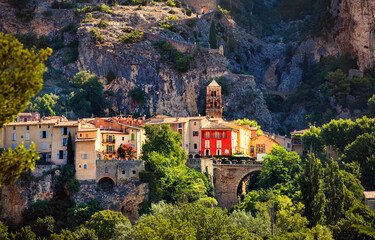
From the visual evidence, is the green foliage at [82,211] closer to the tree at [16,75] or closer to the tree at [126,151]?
the tree at [126,151]

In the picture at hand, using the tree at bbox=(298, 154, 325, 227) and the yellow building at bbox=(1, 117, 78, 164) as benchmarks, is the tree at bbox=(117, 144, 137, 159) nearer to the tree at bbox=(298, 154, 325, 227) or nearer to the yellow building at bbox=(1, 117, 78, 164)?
the yellow building at bbox=(1, 117, 78, 164)

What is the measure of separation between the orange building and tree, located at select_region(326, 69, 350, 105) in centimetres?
2290

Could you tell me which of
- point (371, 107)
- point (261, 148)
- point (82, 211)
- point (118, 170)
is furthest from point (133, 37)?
point (82, 211)

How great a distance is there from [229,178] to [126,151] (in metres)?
12.3

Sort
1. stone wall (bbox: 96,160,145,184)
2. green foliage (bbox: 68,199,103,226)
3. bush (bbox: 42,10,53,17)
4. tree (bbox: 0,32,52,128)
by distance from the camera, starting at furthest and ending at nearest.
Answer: bush (bbox: 42,10,53,17), stone wall (bbox: 96,160,145,184), green foliage (bbox: 68,199,103,226), tree (bbox: 0,32,52,128)

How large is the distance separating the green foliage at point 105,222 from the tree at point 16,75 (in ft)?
107

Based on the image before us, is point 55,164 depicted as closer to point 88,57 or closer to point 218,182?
point 218,182

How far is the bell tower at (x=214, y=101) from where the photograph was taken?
104 m

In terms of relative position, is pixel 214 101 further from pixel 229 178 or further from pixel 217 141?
pixel 229 178

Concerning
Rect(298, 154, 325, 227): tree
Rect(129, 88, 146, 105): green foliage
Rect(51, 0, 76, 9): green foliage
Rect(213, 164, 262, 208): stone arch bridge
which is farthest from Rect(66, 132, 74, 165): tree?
Rect(51, 0, 76, 9): green foliage

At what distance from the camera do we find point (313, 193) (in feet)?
198

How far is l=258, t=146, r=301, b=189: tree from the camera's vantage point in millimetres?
76188

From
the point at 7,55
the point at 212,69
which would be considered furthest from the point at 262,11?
the point at 7,55

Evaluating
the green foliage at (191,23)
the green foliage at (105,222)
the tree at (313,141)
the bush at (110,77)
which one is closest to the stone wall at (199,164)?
the green foliage at (105,222)
